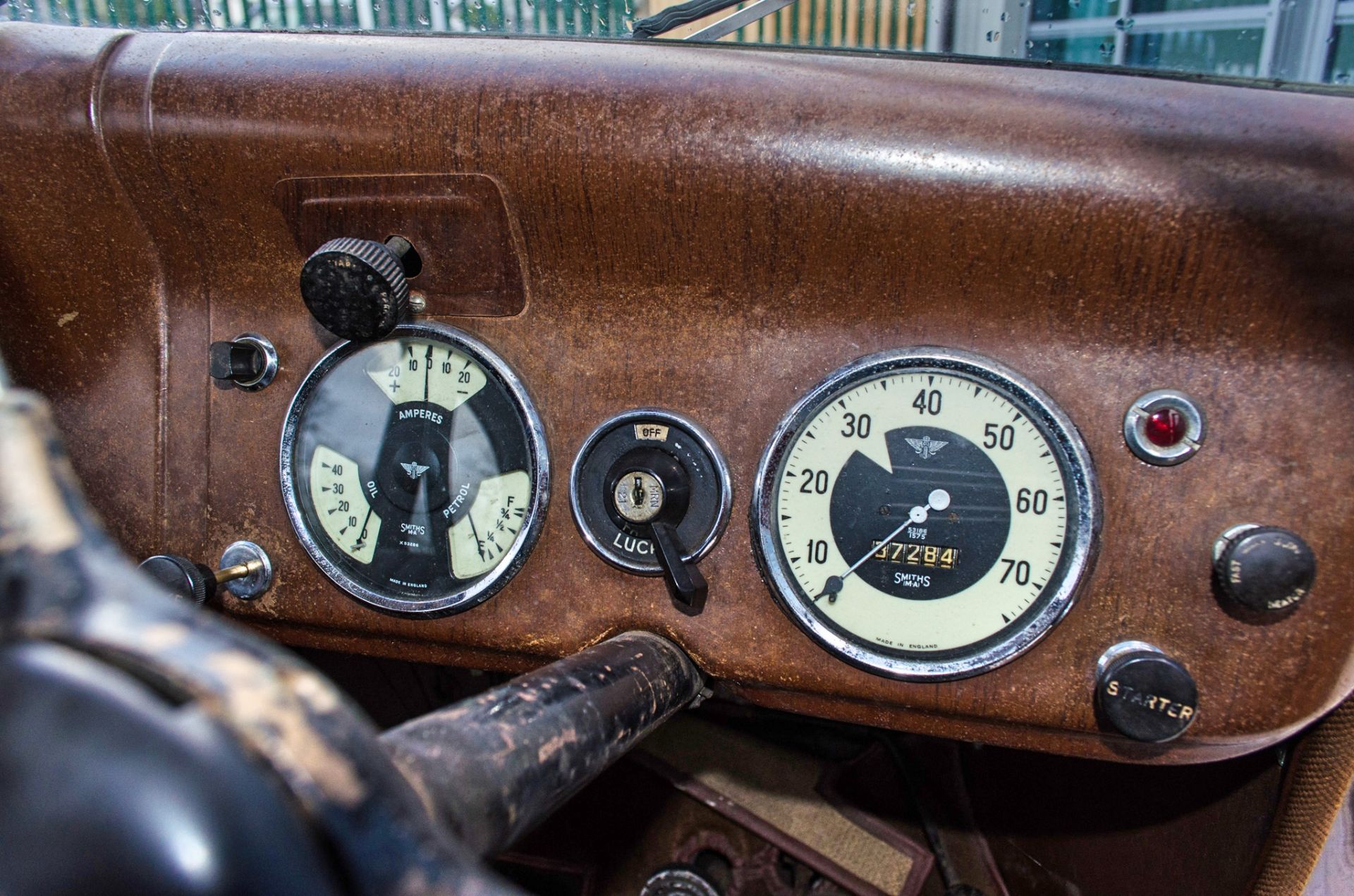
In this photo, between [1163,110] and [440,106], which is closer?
[1163,110]

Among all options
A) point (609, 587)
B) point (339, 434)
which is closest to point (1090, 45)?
point (609, 587)

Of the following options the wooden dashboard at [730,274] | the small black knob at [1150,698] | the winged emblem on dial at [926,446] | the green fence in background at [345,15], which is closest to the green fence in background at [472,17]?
the green fence in background at [345,15]

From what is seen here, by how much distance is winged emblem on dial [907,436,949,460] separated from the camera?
1322 mm

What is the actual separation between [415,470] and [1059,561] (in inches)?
37.3

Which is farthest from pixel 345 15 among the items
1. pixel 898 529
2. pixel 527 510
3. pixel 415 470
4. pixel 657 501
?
pixel 898 529

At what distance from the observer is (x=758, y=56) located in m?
1.35

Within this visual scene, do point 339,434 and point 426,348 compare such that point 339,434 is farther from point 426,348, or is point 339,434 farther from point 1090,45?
point 1090,45

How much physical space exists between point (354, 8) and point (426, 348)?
66 cm

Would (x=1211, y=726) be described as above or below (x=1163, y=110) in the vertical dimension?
below

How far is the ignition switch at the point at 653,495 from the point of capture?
4.42 ft

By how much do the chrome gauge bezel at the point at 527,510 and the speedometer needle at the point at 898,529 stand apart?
44cm

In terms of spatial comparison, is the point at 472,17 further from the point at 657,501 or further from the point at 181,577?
the point at 181,577

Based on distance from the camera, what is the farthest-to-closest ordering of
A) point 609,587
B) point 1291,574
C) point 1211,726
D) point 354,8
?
point 354,8, point 609,587, point 1211,726, point 1291,574

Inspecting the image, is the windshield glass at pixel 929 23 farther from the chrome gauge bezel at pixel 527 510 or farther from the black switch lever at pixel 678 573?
the black switch lever at pixel 678 573
